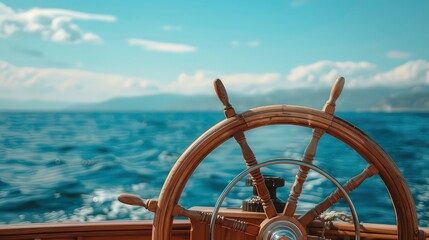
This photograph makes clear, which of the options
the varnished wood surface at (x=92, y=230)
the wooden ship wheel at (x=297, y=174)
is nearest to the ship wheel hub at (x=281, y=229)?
the wooden ship wheel at (x=297, y=174)

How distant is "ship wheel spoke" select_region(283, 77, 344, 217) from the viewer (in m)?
1.35

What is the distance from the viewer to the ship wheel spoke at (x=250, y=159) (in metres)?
1.36

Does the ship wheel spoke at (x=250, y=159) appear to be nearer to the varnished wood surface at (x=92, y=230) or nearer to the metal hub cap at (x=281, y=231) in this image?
the metal hub cap at (x=281, y=231)

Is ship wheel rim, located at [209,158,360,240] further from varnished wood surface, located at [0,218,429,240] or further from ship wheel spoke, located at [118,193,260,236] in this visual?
varnished wood surface, located at [0,218,429,240]

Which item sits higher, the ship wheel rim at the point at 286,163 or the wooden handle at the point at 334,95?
the wooden handle at the point at 334,95

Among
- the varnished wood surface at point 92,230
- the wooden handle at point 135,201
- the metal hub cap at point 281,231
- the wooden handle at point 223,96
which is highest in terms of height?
the wooden handle at point 223,96

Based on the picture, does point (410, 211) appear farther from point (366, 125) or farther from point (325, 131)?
point (366, 125)

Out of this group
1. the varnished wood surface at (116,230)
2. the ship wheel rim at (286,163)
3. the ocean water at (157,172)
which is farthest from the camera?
the ocean water at (157,172)

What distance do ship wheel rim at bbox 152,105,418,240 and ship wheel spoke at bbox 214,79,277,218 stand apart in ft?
0.07

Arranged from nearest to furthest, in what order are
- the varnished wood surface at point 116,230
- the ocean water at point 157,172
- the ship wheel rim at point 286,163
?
1. the ship wheel rim at point 286,163
2. the varnished wood surface at point 116,230
3. the ocean water at point 157,172

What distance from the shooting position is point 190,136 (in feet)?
44.9

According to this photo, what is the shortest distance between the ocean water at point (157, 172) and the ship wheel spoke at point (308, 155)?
2902 millimetres

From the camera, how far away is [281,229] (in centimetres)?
136

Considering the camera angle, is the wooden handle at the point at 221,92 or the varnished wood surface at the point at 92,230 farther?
the varnished wood surface at the point at 92,230
